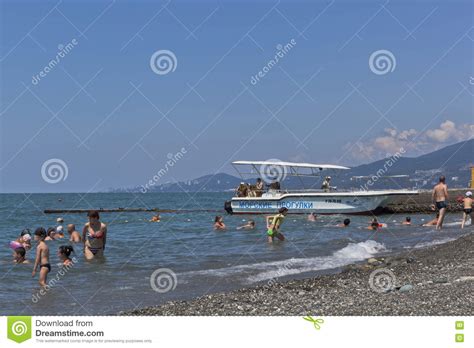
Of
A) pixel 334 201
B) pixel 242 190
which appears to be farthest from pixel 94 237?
pixel 242 190

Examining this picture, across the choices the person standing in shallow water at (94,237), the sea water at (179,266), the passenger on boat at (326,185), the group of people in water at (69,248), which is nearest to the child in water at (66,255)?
the group of people in water at (69,248)

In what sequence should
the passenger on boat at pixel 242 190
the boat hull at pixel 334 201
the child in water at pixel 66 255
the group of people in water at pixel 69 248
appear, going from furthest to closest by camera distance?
1. the passenger on boat at pixel 242 190
2. the boat hull at pixel 334 201
3. the child in water at pixel 66 255
4. the group of people in water at pixel 69 248

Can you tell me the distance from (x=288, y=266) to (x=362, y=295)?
637 cm

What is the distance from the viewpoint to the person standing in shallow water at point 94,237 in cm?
1554

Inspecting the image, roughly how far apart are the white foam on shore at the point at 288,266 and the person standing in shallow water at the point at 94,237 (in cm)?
231

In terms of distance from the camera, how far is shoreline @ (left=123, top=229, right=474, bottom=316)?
880 centimetres

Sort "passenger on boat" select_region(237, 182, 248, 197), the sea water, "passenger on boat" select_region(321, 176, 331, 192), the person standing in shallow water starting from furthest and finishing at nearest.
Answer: "passenger on boat" select_region(237, 182, 248, 197)
"passenger on boat" select_region(321, 176, 331, 192)
the person standing in shallow water
the sea water

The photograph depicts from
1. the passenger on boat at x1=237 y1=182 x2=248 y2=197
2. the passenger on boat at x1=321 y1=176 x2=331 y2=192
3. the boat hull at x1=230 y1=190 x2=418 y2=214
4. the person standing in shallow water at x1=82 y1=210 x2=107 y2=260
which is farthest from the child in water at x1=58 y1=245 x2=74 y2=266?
the passenger on boat at x1=237 y1=182 x2=248 y2=197

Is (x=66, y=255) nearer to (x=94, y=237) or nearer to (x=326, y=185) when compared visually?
(x=94, y=237)

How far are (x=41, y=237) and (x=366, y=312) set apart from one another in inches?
299

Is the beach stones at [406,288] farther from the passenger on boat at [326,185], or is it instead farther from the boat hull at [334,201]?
the passenger on boat at [326,185]

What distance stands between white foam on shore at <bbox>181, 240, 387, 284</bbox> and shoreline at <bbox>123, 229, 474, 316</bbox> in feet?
5.53

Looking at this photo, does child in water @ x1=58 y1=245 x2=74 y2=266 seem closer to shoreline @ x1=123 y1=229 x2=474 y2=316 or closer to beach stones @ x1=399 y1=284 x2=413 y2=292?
shoreline @ x1=123 y1=229 x2=474 y2=316

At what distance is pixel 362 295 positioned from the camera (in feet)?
33.8
